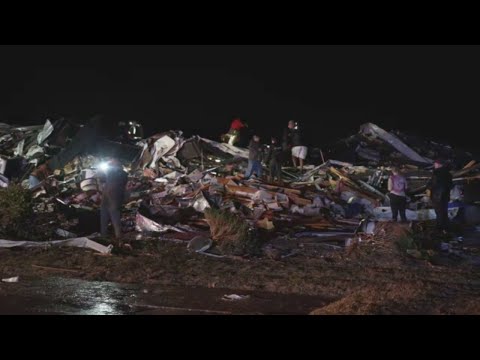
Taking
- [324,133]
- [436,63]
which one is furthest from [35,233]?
[436,63]

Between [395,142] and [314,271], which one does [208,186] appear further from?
[395,142]

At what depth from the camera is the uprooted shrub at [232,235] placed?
9.88 metres

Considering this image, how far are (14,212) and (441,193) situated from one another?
26.9ft

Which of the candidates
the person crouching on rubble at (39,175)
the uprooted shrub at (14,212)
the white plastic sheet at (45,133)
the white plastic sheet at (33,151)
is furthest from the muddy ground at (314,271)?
the white plastic sheet at (45,133)

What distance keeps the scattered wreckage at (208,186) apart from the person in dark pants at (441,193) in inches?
32.3

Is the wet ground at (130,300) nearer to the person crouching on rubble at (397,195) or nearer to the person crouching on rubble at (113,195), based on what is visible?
the person crouching on rubble at (113,195)

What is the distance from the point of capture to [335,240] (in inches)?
430

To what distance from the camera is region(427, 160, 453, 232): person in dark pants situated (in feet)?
38.4

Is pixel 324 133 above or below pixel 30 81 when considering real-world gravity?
below

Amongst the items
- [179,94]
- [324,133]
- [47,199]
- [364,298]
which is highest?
[179,94]

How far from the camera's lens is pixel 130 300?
7.34 m

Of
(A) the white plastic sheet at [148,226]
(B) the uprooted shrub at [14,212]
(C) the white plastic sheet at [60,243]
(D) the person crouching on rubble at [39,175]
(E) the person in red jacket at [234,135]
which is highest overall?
(E) the person in red jacket at [234,135]

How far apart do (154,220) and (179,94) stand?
20.7m

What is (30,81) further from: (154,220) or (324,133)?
(154,220)
